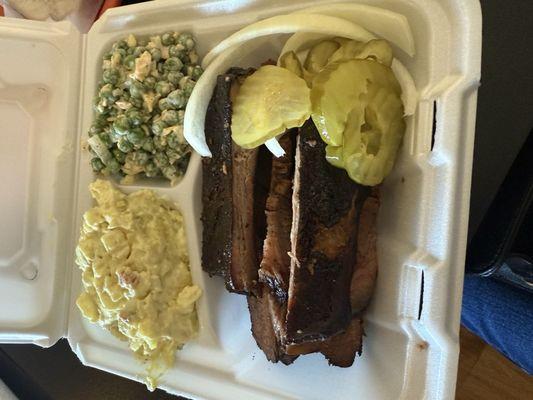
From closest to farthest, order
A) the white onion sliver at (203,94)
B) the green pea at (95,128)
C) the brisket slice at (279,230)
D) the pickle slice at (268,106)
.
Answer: the pickle slice at (268,106), the brisket slice at (279,230), the white onion sliver at (203,94), the green pea at (95,128)

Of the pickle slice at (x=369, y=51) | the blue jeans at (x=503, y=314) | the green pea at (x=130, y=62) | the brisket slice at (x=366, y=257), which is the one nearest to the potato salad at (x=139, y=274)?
the green pea at (x=130, y=62)

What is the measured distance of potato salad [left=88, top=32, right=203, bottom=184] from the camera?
5.39 feet

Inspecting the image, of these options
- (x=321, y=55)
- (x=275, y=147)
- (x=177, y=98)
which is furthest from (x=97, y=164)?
(x=321, y=55)

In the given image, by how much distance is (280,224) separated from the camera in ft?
4.78

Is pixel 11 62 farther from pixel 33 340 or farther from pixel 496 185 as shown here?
pixel 496 185

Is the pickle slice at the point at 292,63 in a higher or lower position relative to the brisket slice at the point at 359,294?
higher

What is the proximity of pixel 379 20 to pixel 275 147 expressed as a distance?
409 millimetres

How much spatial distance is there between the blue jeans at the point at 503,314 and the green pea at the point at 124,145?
1128 millimetres

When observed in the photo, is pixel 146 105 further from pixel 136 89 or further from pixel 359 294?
pixel 359 294

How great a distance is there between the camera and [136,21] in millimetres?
1724

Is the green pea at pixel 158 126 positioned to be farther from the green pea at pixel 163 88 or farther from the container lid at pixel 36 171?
the container lid at pixel 36 171

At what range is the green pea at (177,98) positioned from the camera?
1615 millimetres

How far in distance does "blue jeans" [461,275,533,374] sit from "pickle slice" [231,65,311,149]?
792 mm

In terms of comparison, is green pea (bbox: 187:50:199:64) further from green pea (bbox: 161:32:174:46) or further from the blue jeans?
the blue jeans
